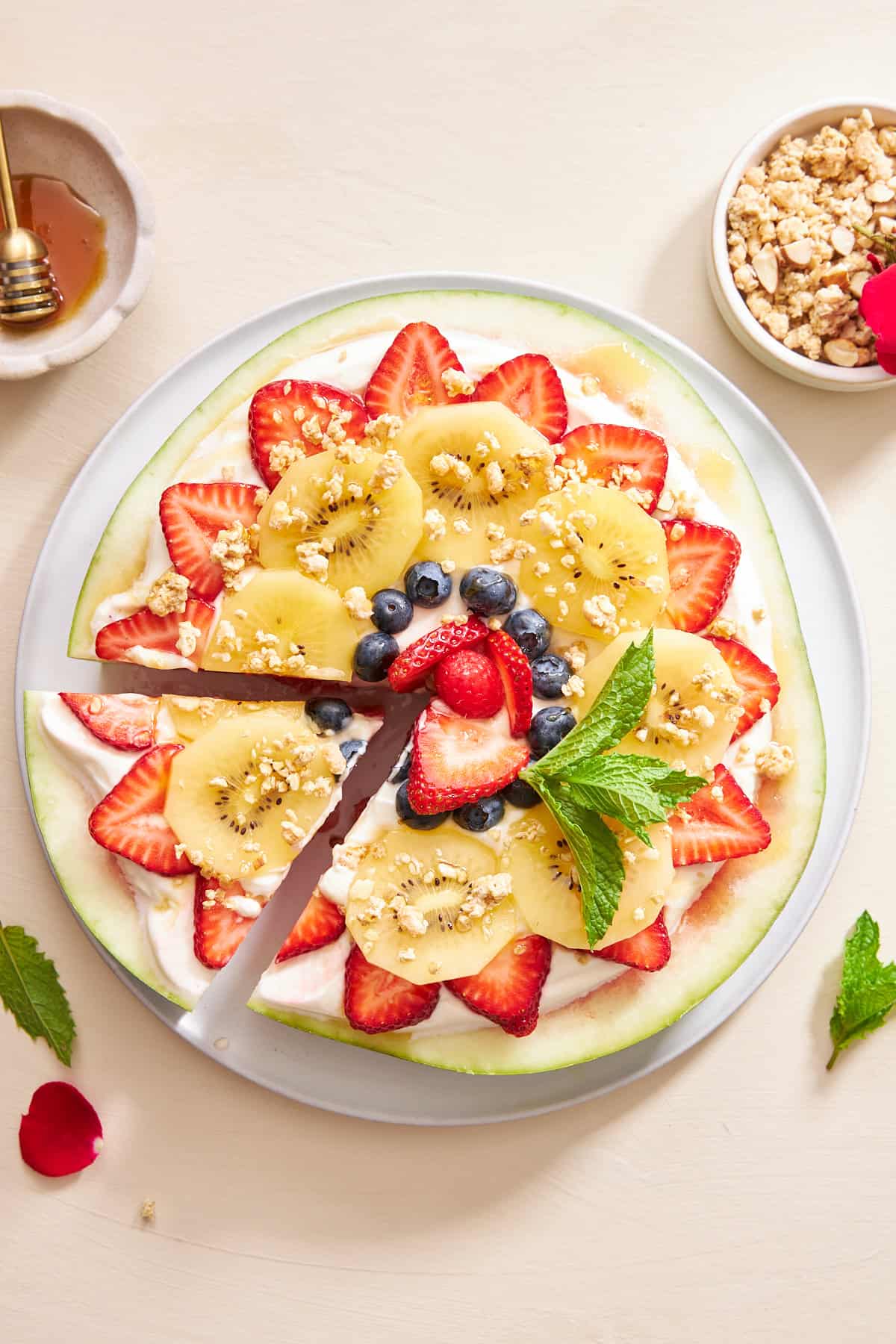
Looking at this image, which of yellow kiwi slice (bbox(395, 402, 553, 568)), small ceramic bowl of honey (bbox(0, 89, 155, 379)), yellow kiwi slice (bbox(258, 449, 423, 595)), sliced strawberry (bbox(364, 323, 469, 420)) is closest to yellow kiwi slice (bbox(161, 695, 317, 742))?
yellow kiwi slice (bbox(258, 449, 423, 595))

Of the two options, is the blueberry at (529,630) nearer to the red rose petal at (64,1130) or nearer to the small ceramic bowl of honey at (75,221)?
the small ceramic bowl of honey at (75,221)

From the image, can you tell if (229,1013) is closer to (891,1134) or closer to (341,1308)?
(341,1308)

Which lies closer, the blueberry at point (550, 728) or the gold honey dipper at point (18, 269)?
the blueberry at point (550, 728)

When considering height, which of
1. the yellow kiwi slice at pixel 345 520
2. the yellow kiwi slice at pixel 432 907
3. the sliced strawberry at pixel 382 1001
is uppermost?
the yellow kiwi slice at pixel 345 520

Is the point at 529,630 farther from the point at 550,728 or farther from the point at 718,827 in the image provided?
the point at 718,827

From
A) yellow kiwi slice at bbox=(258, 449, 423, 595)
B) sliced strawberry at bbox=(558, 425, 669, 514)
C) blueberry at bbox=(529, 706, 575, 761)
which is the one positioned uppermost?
sliced strawberry at bbox=(558, 425, 669, 514)

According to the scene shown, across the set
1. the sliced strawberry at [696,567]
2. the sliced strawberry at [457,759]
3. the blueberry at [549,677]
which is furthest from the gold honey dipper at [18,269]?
the sliced strawberry at [696,567]

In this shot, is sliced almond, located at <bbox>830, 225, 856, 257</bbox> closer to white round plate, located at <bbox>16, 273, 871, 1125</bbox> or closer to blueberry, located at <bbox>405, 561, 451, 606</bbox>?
white round plate, located at <bbox>16, 273, 871, 1125</bbox>
